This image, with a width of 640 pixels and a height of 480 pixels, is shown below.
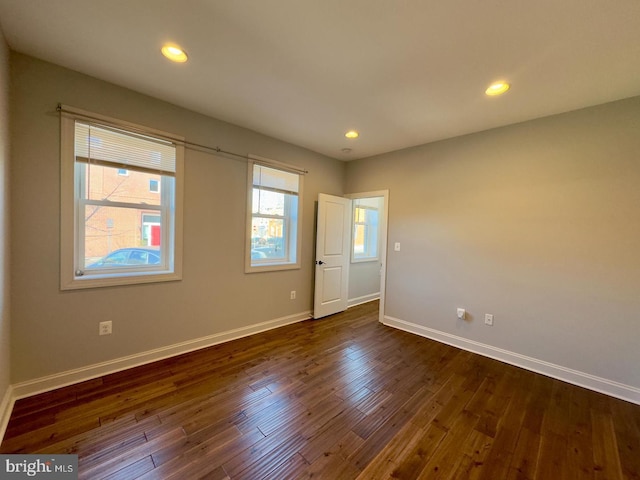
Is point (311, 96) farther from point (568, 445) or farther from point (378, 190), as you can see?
point (568, 445)

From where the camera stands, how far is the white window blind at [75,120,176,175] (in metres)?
2.15

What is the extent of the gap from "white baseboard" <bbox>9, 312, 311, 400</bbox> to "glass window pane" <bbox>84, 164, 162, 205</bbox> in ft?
4.91

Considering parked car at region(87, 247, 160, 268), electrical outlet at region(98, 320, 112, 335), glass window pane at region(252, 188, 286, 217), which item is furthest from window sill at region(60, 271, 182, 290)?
glass window pane at region(252, 188, 286, 217)

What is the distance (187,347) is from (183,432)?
4.04 ft

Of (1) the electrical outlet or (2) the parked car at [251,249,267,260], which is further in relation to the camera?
(2) the parked car at [251,249,267,260]

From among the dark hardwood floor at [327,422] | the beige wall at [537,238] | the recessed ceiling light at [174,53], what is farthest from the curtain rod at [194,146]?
the dark hardwood floor at [327,422]

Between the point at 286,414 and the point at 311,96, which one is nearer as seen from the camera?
the point at 286,414

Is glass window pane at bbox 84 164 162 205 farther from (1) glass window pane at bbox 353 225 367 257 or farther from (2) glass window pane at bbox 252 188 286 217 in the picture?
(1) glass window pane at bbox 353 225 367 257

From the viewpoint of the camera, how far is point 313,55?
182 centimetres

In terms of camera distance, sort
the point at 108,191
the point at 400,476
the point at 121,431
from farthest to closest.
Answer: the point at 108,191, the point at 121,431, the point at 400,476

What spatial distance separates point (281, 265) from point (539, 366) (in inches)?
123

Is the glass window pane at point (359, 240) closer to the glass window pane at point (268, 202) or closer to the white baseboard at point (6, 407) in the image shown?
the glass window pane at point (268, 202)

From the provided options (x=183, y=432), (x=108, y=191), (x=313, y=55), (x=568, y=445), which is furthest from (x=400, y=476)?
(x=108, y=191)

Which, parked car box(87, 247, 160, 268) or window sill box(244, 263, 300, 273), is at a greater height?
parked car box(87, 247, 160, 268)
